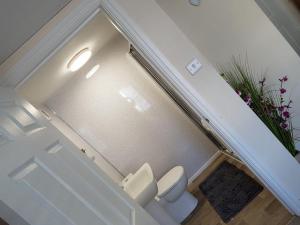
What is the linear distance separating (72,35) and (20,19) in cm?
44

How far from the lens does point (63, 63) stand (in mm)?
3191

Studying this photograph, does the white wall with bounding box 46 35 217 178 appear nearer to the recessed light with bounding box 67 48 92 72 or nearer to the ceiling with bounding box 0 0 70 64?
the recessed light with bounding box 67 48 92 72

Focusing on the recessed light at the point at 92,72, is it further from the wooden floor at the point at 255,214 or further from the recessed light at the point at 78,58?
the wooden floor at the point at 255,214

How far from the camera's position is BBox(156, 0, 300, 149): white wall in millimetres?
3242

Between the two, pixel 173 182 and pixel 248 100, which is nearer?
pixel 248 100

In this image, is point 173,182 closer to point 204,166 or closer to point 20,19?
point 204,166

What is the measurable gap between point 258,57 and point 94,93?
1.93 meters

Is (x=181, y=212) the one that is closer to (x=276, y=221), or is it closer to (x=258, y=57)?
(x=276, y=221)

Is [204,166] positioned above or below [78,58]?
below

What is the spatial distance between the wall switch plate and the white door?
924 mm

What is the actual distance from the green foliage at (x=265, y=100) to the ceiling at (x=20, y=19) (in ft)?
5.51

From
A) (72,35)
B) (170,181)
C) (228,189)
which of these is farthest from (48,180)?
(228,189)

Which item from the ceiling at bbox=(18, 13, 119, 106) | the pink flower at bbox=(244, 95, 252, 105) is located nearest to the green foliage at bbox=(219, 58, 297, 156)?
the pink flower at bbox=(244, 95, 252, 105)

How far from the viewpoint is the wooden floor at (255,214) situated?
108 inches
